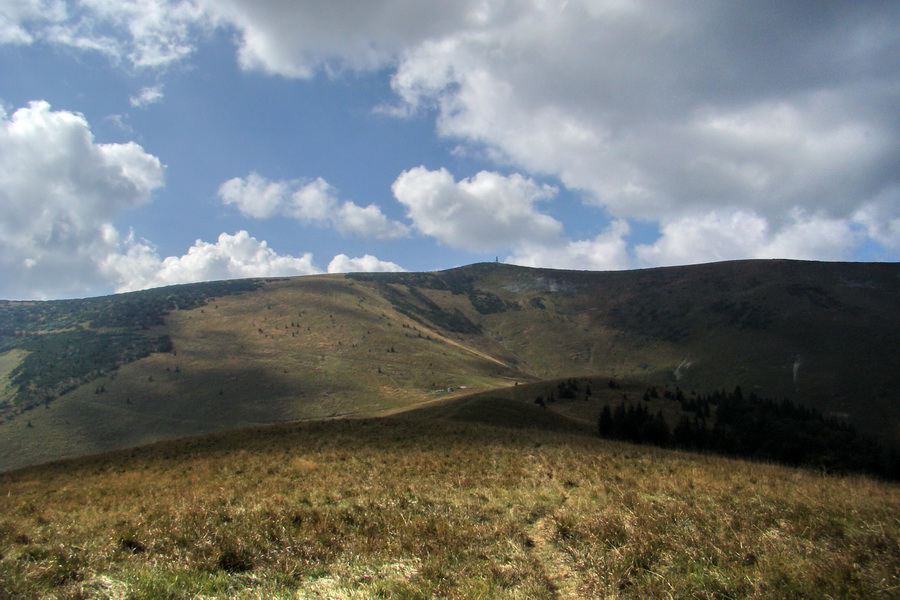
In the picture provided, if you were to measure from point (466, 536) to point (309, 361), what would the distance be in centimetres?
12574

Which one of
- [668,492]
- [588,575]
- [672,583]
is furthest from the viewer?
[668,492]

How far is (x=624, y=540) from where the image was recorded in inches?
255

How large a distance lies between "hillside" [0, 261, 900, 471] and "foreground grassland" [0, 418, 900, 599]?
82118 mm

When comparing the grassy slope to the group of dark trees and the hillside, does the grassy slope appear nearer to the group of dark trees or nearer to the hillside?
→ the hillside

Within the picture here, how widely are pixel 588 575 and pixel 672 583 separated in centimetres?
94

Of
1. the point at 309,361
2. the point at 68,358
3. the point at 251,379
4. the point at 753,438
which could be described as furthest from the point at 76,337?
the point at 753,438

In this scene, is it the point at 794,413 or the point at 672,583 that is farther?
the point at 794,413

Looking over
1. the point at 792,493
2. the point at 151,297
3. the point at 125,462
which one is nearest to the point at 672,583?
the point at 792,493

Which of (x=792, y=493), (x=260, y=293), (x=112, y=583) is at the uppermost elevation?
(x=260, y=293)

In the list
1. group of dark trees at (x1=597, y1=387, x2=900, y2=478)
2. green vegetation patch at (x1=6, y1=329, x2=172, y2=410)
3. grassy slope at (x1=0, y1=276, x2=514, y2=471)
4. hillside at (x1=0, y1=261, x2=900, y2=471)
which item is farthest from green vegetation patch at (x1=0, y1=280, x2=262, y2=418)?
group of dark trees at (x1=597, y1=387, x2=900, y2=478)

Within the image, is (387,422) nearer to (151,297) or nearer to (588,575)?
(588,575)

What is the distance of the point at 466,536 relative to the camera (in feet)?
23.5

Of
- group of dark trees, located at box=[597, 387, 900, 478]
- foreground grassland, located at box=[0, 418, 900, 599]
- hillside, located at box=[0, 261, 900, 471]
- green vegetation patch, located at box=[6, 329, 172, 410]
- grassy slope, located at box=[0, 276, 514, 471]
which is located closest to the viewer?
foreground grassland, located at box=[0, 418, 900, 599]

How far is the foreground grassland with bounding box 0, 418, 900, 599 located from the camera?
530 cm
